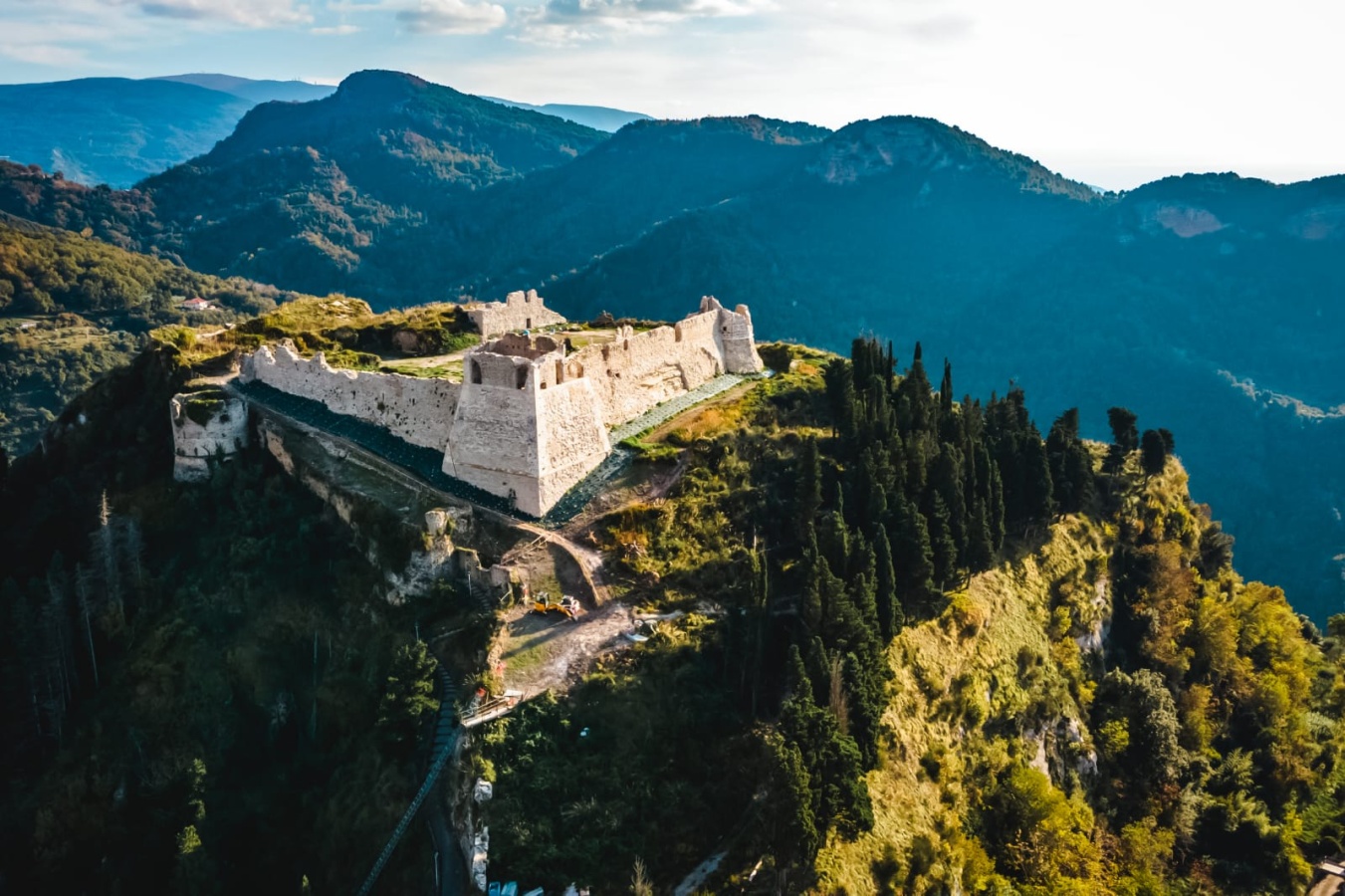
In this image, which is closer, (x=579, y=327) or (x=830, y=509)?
(x=830, y=509)

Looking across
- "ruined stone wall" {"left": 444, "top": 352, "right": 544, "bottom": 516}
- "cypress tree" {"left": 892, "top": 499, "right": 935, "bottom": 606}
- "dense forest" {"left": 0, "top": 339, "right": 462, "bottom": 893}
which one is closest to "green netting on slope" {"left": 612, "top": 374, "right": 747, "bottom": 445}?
"ruined stone wall" {"left": 444, "top": 352, "right": 544, "bottom": 516}

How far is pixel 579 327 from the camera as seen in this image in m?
60.4

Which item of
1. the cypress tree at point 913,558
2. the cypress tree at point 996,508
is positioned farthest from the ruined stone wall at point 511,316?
the cypress tree at point 996,508

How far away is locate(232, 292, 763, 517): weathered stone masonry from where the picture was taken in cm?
3725

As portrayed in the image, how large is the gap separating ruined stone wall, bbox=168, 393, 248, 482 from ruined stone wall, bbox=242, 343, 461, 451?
320 centimetres

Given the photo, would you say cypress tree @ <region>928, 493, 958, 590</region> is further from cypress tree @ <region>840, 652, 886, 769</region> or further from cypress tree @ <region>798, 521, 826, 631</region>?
cypress tree @ <region>840, 652, 886, 769</region>

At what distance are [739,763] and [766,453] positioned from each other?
58.0 feet

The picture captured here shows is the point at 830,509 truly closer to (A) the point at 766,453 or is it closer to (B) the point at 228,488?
(A) the point at 766,453

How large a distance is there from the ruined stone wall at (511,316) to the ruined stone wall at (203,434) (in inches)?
665

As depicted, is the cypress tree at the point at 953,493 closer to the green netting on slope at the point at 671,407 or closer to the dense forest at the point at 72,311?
the green netting on slope at the point at 671,407

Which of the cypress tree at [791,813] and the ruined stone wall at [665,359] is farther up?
the ruined stone wall at [665,359]

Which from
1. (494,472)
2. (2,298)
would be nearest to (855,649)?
(494,472)

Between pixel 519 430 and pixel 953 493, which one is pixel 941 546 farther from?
pixel 519 430

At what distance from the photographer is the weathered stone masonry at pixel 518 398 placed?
37.2 meters
